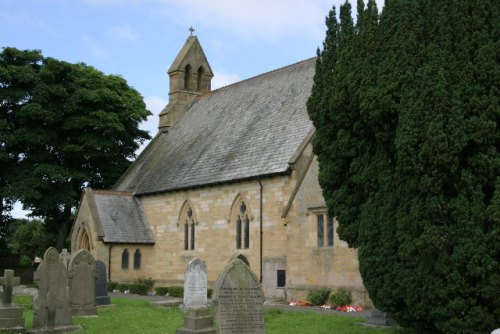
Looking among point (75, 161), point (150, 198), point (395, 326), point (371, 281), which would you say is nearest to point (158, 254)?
point (150, 198)

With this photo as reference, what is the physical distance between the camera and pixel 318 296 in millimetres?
22000

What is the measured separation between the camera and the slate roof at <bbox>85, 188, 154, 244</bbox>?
111 feet

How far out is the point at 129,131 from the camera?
144ft

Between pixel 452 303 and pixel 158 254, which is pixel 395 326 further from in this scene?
pixel 158 254

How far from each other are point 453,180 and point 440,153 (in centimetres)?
63

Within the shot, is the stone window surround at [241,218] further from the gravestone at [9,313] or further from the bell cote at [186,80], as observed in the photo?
the bell cote at [186,80]

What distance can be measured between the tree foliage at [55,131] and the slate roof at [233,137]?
2.91 metres

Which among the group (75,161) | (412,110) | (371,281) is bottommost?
(371,281)

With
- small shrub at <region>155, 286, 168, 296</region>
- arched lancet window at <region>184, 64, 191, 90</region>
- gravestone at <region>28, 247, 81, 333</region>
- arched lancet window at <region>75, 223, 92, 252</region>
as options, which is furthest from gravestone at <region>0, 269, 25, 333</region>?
arched lancet window at <region>184, 64, 191, 90</region>

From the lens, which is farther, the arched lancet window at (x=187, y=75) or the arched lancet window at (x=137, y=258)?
the arched lancet window at (x=187, y=75)

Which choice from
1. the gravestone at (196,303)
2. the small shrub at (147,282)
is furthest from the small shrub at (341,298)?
the small shrub at (147,282)

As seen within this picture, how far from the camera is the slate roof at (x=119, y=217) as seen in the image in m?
34.0

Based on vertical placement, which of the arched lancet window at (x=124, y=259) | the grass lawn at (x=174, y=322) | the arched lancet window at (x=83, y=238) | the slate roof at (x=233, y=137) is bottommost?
the grass lawn at (x=174, y=322)

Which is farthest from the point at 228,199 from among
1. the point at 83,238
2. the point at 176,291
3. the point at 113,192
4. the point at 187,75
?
the point at 187,75
